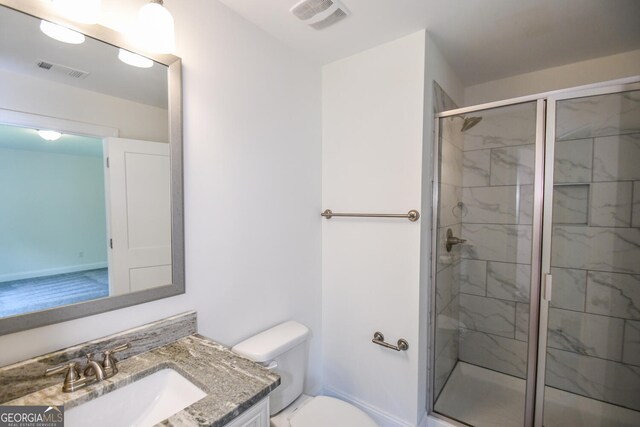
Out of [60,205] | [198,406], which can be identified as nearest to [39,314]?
[60,205]

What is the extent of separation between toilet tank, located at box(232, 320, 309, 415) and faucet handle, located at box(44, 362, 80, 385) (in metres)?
0.61

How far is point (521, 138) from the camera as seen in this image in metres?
1.81

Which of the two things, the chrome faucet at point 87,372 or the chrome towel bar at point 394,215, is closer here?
the chrome faucet at point 87,372

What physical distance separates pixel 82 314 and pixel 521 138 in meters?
2.35

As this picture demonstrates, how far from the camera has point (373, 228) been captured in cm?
176

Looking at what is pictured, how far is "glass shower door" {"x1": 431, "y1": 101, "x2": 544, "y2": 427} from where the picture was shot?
1793 mm

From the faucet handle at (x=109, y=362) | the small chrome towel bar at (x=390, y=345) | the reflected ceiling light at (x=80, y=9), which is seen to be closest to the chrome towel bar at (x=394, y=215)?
the small chrome towel bar at (x=390, y=345)

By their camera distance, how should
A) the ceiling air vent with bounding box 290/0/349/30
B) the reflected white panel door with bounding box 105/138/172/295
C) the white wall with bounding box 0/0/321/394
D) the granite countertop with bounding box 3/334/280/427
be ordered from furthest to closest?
the ceiling air vent with bounding box 290/0/349/30
the white wall with bounding box 0/0/321/394
the reflected white panel door with bounding box 105/138/172/295
the granite countertop with bounding box 3/334/280/427

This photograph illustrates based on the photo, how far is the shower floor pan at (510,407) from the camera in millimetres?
1678

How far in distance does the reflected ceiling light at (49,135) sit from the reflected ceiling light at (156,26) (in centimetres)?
44

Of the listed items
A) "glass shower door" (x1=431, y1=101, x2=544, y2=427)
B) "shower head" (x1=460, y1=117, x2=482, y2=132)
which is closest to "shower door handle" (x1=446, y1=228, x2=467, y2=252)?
"glass shower door" (x1=431, y1=101, x2=544, y2=427)

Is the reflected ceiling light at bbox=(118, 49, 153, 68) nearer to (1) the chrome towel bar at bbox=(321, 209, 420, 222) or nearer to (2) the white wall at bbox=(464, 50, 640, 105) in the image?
(1) the chrome towel bar at bbox=(321, 209, 420, 222)

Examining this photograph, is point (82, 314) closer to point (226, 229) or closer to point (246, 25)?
point (226, 229)

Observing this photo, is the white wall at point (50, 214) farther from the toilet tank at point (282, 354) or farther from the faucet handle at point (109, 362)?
the toilet tank at point (282, 354)
